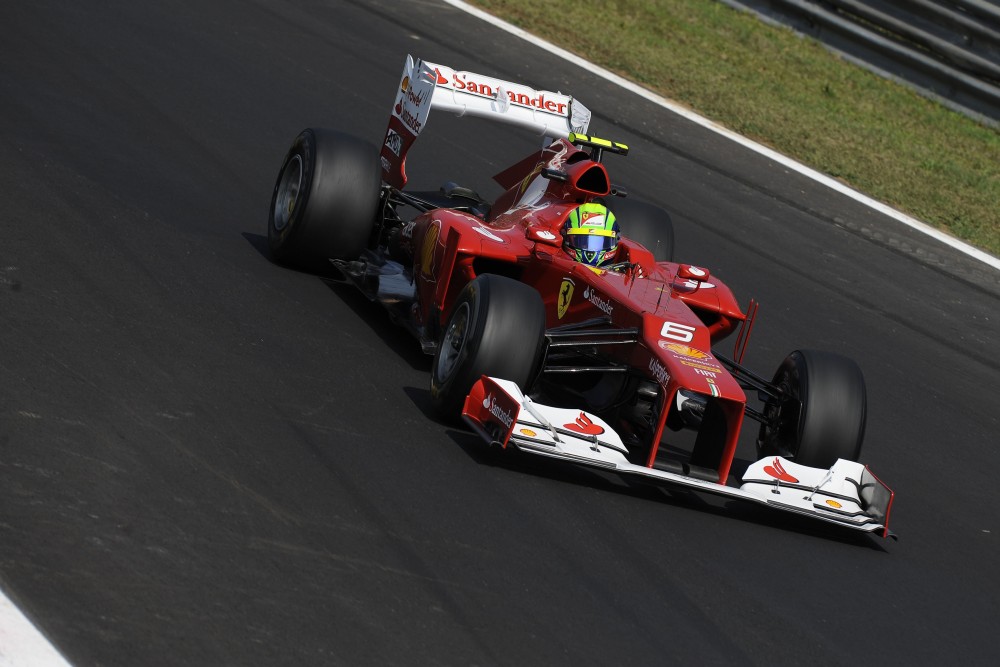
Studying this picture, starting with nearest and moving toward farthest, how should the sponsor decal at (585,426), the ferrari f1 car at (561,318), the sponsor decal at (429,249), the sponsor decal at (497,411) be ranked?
the sponsor decal at (497,411) < the sponsor decal at (585,426) < the ferrari f1 car at (561,318) < the sponsor decal at (429,249)

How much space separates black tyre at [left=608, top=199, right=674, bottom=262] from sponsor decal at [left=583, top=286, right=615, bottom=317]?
1701 millimetres

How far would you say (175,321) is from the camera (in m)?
7.99

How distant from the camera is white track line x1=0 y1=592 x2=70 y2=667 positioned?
4691 millimetres

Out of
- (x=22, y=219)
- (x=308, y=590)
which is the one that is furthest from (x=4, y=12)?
(x=308, y=590)

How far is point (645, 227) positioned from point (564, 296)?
1716 millimetres

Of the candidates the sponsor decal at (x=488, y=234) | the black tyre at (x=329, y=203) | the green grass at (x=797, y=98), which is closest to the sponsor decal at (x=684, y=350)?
the sponsor decal at (x=488, y=234)

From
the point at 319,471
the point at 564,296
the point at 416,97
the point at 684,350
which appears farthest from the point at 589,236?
the point at 319,471

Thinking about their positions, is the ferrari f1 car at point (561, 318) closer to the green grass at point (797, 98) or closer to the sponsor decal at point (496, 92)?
the sponsor decal at point (496, 92)

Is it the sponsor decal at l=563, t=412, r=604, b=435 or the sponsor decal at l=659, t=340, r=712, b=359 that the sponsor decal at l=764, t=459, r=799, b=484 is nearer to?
the sponsor decal at l=659, t=340, r=712, b=359

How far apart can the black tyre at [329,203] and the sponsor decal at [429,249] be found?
1.85 feet

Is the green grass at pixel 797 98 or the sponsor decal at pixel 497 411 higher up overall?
the green grass at pixel 797 98

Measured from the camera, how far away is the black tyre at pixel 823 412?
24.8 ft

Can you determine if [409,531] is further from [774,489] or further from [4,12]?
[4,12]

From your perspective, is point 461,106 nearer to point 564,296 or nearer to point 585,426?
point 564,296
